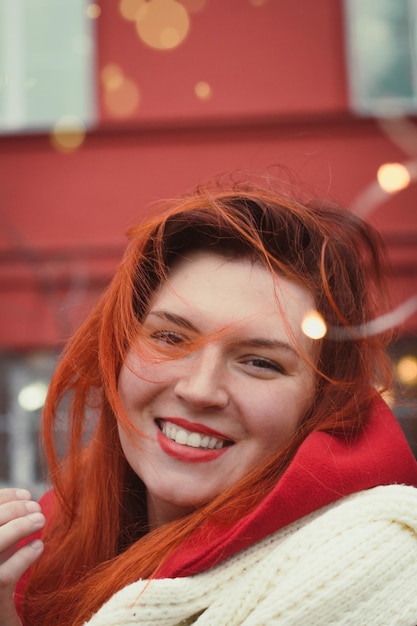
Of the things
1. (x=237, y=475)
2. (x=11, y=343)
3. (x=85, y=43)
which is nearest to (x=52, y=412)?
(x=237, y=475)

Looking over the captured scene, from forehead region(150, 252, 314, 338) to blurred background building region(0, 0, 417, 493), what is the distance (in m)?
2.05

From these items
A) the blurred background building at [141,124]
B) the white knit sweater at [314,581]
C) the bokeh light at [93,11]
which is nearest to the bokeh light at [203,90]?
the blurred background building at [141,124]

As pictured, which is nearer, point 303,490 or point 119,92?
point 303,490

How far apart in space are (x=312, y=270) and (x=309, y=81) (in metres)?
2.23

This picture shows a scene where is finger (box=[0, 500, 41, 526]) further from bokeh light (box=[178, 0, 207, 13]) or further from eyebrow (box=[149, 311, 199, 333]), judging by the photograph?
bokeh light (box=[178, 0, 207, 13])

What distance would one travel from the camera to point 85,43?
3049 millimetres

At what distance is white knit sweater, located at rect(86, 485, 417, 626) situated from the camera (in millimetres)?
709

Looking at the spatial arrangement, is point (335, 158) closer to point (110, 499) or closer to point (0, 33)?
point (0, 33)

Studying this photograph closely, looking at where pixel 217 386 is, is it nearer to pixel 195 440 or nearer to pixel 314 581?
pixel 195 440

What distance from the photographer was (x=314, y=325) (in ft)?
2.96

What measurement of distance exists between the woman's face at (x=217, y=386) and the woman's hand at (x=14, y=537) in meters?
0.12

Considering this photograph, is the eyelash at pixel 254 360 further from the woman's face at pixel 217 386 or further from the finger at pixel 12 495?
the finger at pixel 12 495

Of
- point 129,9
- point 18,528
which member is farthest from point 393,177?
point 18,528

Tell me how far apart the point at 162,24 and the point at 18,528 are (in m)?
2.60
